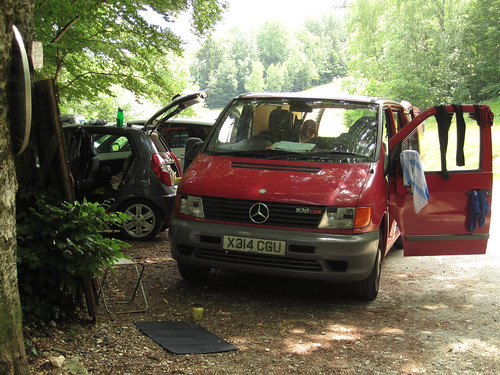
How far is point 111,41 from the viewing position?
519 inches

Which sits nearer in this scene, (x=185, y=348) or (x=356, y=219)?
(x=185, y=348)

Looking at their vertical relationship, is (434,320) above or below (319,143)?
below

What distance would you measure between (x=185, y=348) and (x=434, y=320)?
2.45m

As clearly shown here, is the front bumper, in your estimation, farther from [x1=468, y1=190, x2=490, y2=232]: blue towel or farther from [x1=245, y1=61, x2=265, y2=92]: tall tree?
[x1=245, y1=61, x2=265, y2=92]: tall tree

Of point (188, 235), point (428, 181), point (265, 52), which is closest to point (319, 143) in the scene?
point (428, 181)

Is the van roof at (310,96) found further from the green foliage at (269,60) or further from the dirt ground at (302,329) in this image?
the green foliage at (269,60)

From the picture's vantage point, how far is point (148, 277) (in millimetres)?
6871

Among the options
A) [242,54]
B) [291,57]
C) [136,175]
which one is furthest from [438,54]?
[242,54]

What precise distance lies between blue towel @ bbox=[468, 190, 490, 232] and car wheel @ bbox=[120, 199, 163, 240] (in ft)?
14.2

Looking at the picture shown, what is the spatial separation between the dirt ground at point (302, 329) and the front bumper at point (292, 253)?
396mm

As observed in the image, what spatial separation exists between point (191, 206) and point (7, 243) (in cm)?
281

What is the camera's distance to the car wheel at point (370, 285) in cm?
616

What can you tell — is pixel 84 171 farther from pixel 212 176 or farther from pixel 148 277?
pixel 212 176

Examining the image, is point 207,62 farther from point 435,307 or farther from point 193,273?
point 435,307
